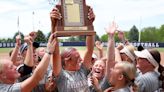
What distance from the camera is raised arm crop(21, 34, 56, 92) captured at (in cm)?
457

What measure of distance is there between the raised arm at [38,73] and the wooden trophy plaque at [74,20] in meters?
0.18

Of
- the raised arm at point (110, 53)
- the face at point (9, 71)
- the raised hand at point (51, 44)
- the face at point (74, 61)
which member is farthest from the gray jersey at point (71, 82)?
the face at point (9, 71)

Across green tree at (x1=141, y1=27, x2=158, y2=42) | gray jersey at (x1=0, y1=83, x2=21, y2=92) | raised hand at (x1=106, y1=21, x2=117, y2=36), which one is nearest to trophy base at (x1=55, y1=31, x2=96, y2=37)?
raised hand at (x1=106, y1=21, x2=117, y2=36)

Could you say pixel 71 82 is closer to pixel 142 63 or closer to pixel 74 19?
pixel 74 19

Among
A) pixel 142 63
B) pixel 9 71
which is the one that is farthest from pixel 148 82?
pixel 9 71

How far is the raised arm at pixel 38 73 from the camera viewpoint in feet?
15.0

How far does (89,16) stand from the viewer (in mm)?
5289

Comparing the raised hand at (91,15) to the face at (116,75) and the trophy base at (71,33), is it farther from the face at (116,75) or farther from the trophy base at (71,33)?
the face at (116,75)

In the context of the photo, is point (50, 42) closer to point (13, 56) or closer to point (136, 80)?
point (136, 80)

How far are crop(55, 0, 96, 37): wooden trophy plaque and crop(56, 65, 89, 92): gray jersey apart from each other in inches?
20.5

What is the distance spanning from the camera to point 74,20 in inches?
205

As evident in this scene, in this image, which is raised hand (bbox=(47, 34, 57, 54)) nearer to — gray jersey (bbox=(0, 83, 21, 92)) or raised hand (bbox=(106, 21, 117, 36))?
gray jersey (bbox=(0, 83, 21, 92))

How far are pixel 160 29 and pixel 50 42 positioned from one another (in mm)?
67615

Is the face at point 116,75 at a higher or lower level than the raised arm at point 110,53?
lower
